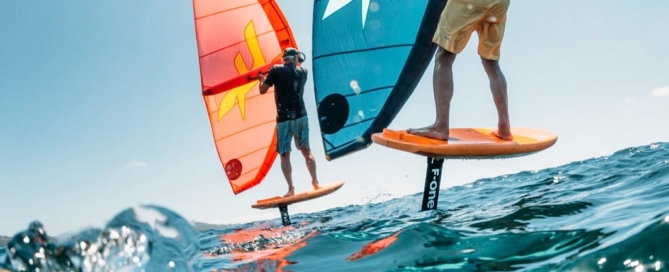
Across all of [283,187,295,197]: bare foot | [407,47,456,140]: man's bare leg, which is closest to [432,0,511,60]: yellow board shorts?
[407,47,456,140]: man's bare leg

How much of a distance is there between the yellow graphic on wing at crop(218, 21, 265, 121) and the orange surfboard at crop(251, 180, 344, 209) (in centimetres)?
257

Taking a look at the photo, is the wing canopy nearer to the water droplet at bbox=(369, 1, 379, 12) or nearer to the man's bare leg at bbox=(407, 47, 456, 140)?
the water droplet at bbox=(369, 1, 379, 12)

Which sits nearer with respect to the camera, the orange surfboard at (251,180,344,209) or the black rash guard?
the black rash guard

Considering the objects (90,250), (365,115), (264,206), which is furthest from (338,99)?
(90,250)

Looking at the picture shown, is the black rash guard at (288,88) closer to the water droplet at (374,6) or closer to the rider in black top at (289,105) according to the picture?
the rider in black top at (289,105)

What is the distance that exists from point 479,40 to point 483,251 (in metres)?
2.05

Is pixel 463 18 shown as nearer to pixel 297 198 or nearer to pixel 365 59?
pixel 365 59

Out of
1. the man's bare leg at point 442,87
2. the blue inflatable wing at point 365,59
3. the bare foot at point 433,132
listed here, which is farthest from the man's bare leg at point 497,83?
the blue inflatable wing at point 365,59

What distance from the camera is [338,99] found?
7.50 metres

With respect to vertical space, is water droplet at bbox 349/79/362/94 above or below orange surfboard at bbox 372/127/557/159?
above

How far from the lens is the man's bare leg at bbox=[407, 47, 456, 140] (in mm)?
3791

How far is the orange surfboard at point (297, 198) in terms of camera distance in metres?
6.84

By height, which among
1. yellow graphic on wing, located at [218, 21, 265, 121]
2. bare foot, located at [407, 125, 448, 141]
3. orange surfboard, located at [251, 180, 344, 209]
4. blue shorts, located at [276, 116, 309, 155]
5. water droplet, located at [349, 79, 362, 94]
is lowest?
orange surfboard, located at [251, 180, 344, 209]

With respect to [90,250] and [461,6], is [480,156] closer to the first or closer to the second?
[461,6]
